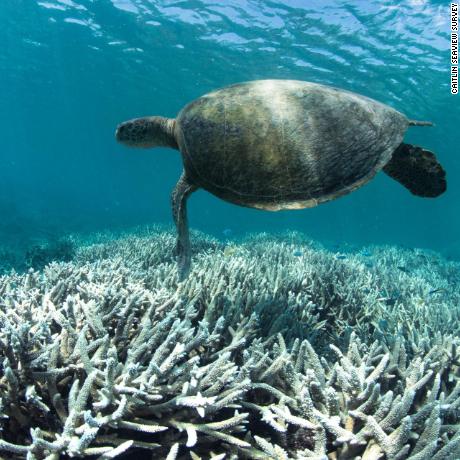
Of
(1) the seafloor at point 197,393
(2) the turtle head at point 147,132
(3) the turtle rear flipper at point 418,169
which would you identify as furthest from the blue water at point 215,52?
(1) the seafloor at point 197,393

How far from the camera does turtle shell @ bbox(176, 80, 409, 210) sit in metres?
3.18

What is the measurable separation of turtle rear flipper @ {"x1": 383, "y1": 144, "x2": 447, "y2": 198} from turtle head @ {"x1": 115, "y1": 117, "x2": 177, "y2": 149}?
264 centimetres

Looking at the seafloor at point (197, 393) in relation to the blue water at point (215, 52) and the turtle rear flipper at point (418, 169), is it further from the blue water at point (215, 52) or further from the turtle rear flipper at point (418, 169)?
the blue water at point (215, 52)

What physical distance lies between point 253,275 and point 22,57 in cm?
3670

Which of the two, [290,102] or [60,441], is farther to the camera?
[290,102]

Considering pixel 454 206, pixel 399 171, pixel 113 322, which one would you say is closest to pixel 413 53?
pixel 399 171

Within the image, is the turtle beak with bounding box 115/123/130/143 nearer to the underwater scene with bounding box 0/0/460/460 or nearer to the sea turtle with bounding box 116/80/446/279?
the underwater scene with bounding box 0/0/460/460

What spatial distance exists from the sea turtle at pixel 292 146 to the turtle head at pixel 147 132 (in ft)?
2.00

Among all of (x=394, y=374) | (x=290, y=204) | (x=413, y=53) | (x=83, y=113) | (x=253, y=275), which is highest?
(x=83, y=113)

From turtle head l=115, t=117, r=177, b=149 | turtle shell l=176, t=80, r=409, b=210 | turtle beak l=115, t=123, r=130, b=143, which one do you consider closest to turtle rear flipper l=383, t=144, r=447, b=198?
turtle shell l=176, t=80, r=409, b=210

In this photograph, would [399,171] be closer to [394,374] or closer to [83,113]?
[394,374]

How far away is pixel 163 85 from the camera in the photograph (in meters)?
31.1

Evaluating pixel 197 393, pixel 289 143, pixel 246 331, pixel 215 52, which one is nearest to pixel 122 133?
pixel 289 143

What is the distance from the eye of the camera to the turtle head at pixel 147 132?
4.35m
